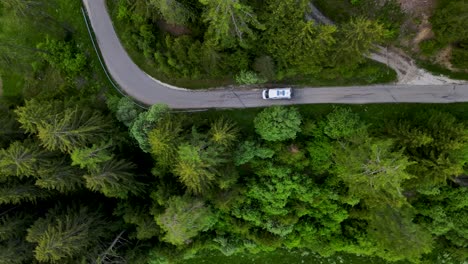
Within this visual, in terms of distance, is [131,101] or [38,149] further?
[131,101]

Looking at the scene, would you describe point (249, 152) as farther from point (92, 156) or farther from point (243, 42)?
point (92, 156)

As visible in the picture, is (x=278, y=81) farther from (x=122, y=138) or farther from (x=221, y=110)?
(x=122, y=138)

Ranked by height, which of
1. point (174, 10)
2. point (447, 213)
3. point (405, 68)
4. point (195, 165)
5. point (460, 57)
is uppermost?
point (174, 10)

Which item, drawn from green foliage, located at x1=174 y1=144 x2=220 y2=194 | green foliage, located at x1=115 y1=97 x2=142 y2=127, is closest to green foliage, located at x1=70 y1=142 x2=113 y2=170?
green foliage, located at x1=115 y1=97 x2=142 y2=127

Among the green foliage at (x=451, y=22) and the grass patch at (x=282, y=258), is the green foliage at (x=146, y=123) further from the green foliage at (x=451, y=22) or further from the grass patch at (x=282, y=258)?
the green foliage at (x=451, y=22)

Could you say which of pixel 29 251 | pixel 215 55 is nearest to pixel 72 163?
pixel 29 251

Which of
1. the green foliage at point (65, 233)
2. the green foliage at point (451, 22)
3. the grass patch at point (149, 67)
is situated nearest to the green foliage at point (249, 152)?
the grass patch at point (149, 67)

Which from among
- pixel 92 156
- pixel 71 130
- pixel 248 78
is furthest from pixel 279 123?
pixel 71 130
